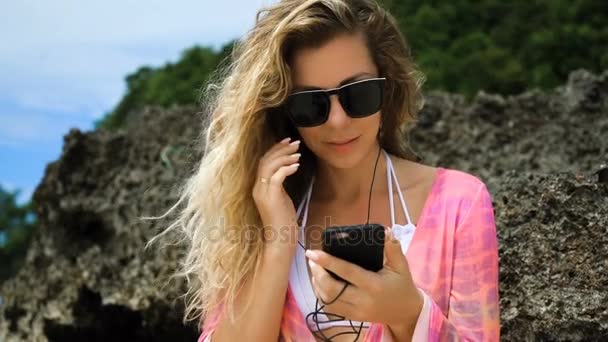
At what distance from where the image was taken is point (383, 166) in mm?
2377

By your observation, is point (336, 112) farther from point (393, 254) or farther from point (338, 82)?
point (393, 254)

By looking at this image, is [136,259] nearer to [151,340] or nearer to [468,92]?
[151,340]

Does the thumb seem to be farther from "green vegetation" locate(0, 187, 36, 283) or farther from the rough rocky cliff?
"green vegetation" locate(0, 187, 36, 283)

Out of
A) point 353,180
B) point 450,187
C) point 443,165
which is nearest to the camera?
point 450,187

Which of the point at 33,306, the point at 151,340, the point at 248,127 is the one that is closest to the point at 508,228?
the point at 248,127

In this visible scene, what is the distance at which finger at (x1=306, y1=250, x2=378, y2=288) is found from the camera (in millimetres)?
1744

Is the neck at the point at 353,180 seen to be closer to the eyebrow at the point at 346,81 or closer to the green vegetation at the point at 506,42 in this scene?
the eyebrow at the point at 346,81

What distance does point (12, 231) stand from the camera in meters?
21.6

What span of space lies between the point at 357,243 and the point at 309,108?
0.51 meters

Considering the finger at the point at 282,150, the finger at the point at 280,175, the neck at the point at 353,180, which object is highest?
the finger at the point at 282,150

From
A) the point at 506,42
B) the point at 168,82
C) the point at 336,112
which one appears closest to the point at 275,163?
the point at 336,112

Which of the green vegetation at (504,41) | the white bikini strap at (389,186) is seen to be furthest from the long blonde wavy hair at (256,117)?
the green vegetation at (504,41)

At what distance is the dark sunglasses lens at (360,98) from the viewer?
80.3 inches

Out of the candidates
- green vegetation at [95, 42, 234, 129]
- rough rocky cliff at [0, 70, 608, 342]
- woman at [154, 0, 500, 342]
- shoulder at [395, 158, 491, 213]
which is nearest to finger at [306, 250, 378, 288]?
woman at [154, 0, 500, 342]
